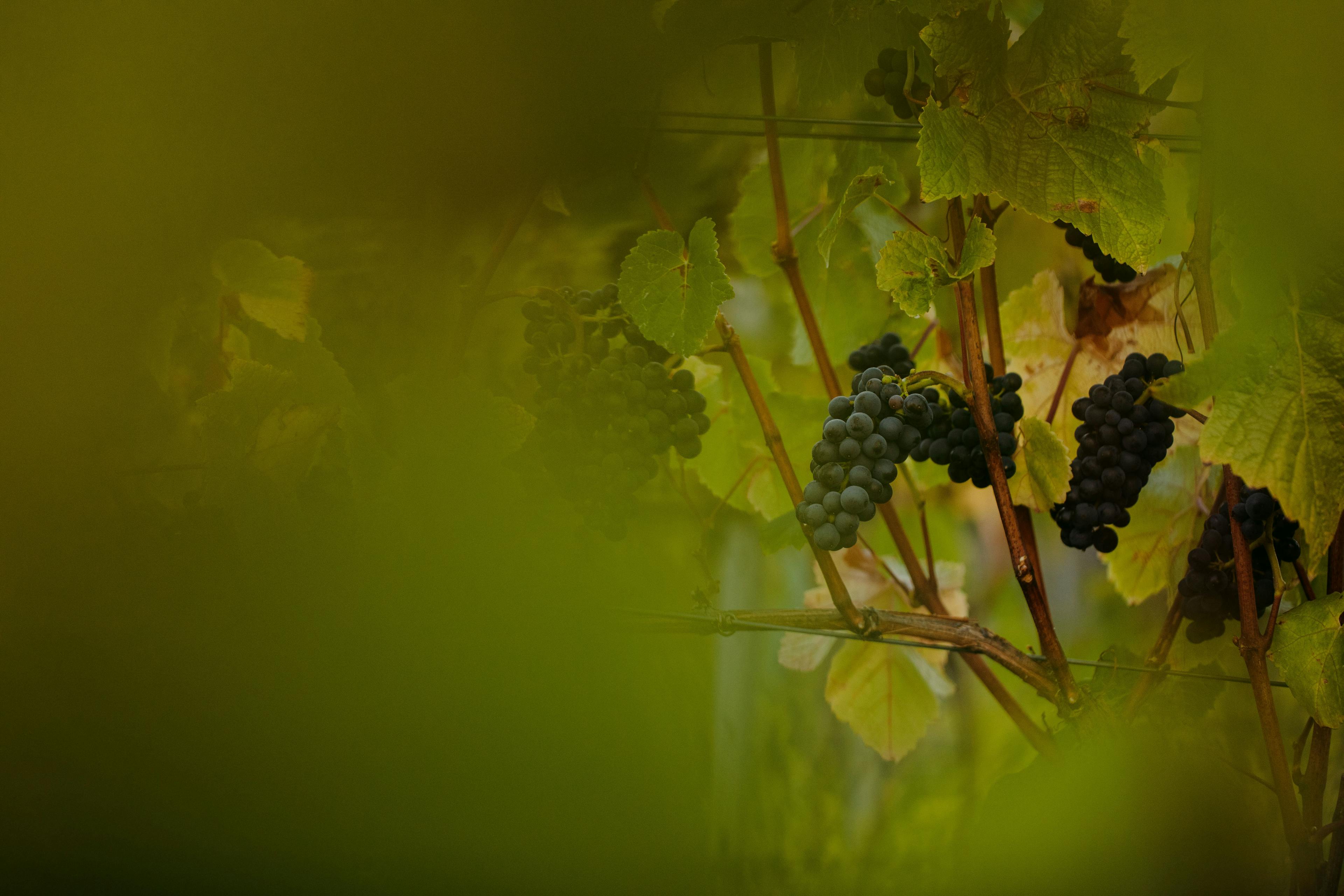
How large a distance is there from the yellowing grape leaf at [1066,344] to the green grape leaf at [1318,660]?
204mm

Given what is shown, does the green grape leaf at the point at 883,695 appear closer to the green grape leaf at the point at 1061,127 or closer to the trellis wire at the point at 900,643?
the trellis wire at the point at 900,643

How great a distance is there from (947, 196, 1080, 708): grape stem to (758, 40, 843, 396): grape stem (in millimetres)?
137

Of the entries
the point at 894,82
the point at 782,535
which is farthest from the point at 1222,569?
the point at 894,82

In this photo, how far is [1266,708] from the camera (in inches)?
21.0

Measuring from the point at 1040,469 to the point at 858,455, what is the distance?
0.14 metres

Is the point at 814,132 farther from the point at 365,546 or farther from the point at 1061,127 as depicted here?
the point at 365,546

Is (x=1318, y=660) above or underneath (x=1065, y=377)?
underneath

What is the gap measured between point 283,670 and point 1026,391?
25.8 inches

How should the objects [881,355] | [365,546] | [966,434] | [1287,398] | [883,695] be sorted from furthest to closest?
[883,695] < [881,355] < [966,434] < [1287,398] < [365,546]

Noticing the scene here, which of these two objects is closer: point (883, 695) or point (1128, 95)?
point (1128, 95)

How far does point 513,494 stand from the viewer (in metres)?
0.38

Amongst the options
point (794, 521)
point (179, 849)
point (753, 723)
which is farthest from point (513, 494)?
point (753, 723)

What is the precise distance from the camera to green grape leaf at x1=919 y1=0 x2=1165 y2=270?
50 centimetres

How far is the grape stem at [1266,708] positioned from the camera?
1.73ft
